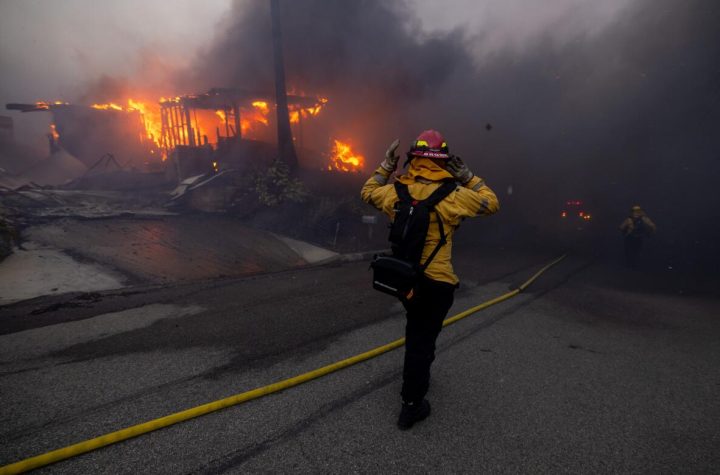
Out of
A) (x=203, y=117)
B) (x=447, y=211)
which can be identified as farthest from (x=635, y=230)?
(x=203, y=117)

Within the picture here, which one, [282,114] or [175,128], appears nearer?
[282,114]

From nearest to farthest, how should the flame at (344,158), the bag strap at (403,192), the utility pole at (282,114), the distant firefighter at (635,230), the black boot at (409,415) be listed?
the black boot at (409,415), the bag strap at (403,192), the distant firefighter at (635,230), the utility pole at (282,114), the flame at (344,158)

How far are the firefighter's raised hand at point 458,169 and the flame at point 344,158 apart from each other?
16.8 meters

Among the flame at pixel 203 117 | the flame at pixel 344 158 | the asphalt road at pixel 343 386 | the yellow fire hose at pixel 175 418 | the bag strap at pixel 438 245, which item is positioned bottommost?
the asphalt road at pixel 343 386

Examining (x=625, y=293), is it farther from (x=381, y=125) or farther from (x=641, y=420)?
(x=381, y=125)

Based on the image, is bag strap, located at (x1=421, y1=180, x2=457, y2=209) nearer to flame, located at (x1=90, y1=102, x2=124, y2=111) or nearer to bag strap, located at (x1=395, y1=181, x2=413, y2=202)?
bag strap, located at (x1=395, y1=181, x2=413, y2=202)

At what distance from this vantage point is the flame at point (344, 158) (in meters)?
19.6

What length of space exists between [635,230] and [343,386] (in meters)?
10.2

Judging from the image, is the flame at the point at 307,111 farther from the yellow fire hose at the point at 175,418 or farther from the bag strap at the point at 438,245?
the bag strap at the point at 438,245

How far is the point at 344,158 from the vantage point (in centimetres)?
2055

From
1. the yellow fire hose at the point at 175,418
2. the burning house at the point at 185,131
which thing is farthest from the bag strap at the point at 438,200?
the burning house at the point at 185,131

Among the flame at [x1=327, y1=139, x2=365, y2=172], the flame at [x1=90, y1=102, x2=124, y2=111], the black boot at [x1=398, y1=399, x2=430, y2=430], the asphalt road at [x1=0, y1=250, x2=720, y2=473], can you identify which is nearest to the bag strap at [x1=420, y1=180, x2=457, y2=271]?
the black boot at [x1=398, y1=399, x2=430, y2=430]

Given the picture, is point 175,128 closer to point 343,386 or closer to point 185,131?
point 185,131

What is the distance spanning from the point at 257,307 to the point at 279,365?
1782 mm
